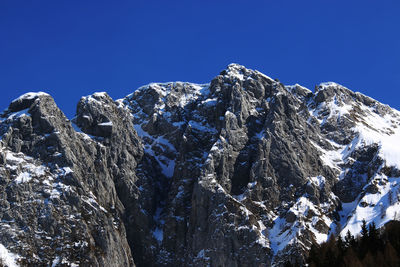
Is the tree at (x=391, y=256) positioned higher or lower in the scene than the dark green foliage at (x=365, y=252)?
lower

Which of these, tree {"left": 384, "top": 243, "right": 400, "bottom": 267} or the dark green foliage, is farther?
the dark green foliage

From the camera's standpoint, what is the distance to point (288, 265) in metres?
148

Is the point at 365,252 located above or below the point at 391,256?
above

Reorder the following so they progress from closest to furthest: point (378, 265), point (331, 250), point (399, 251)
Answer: point (378, 265), point (399, 251), point (331, 250)

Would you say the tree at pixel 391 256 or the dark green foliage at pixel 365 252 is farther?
the dark green foliage at pixel 365 252

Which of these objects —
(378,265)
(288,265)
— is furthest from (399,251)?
(288,265)

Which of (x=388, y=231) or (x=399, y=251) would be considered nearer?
(x=399, y=251)

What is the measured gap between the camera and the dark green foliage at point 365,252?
419 ft

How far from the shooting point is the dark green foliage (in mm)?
127688

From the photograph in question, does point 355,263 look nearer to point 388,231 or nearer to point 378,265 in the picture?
point 378,265

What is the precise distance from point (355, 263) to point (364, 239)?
2032cm

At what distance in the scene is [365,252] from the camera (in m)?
142

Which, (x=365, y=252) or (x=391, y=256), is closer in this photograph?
(x=391, y=256)

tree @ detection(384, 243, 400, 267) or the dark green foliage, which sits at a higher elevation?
the dark green foliage
